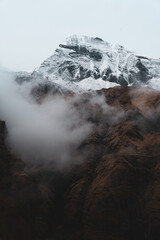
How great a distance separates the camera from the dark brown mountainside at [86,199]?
134000mm

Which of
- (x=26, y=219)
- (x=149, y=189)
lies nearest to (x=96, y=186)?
(x=149, y=189)

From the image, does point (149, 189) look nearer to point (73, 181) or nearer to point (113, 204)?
point (113, 204)

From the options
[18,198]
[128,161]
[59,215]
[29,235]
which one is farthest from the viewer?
[128,161]

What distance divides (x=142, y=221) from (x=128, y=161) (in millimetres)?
39923

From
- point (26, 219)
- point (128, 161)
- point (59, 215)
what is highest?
point (128, 161)

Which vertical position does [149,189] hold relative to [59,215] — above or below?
above

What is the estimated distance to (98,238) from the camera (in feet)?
431

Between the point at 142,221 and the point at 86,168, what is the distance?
2084 inches

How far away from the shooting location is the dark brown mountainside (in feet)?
440

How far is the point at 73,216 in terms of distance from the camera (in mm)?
148500

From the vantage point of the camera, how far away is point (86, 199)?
508 feet

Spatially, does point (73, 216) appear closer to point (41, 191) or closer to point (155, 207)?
point (41, 191)

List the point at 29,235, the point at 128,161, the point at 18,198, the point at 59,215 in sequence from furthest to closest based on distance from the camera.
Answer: the point at 128,161 < the point at 59,215 < the point at 18,198 < the point at 29,235

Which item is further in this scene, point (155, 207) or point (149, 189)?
point (149, 189)
